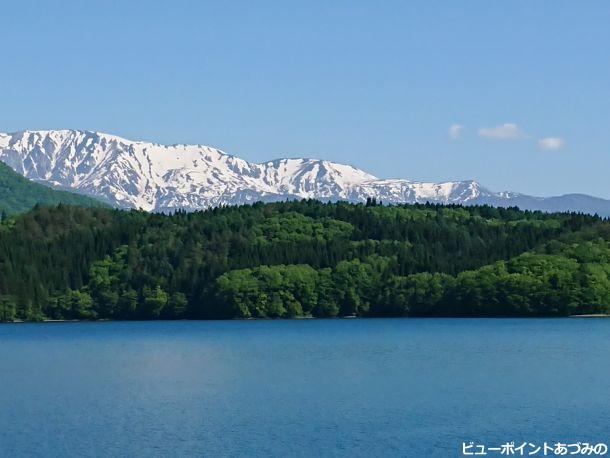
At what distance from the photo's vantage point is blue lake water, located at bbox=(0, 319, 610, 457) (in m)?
71.6

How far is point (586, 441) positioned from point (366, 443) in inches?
483

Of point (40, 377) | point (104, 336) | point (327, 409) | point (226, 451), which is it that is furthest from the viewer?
point (104, 336)

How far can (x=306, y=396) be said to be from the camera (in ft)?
305

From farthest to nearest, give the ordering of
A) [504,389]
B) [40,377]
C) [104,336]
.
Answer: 1. [104,336]
2. [40,377]
3. [504,389]

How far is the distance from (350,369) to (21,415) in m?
37.5

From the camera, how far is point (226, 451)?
68.7 m

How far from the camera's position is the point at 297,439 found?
72.3m

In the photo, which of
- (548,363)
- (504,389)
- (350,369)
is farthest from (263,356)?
(504,389)

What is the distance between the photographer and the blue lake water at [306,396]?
71562 mm

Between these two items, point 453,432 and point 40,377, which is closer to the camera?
point 453,432

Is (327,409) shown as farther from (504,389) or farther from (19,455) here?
(19,455)

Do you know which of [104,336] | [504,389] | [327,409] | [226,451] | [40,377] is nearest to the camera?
[226,451]

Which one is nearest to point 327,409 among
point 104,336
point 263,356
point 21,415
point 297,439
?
point 297,439

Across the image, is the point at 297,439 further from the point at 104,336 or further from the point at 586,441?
the point at 104,336
